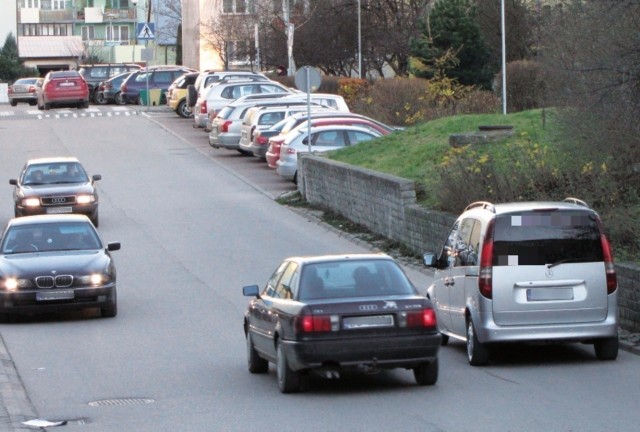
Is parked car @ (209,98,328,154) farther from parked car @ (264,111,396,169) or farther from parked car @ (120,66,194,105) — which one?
parked car @ (120,66,194,105)

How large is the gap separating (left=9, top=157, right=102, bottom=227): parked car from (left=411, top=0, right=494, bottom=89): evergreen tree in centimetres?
2632

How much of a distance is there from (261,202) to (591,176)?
14.1 m

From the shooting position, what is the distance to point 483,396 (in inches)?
499

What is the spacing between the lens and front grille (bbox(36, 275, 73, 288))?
63.1ft

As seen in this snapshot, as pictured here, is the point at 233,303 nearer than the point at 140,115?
Yes

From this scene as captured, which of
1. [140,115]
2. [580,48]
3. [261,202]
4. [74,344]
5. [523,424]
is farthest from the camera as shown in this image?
[140,115]

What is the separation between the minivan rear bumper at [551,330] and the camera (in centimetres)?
1419

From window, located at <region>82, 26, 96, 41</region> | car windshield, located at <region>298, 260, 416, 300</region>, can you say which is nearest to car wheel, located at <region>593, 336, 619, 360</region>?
car windshield, located at <region>298, 260, 416, 300</region>

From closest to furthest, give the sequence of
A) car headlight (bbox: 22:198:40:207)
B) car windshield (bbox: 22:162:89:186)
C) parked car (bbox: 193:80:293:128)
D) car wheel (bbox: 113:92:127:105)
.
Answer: car headlight (bbox: 22:198:40:207) → car windshield (bbox: 22:162:89:186) → parked car (bbox: 193:80:293:128) → car wheel (bbox: 113:92:127:105)

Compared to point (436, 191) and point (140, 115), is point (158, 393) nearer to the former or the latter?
point (436, 191)

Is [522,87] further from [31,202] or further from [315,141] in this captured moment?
[31,202]

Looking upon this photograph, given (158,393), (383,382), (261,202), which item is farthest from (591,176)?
(261,202)

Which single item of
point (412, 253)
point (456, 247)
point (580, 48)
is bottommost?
point (412, 253)

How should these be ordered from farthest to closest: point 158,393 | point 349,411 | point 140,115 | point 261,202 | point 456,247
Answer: point 140,115 → point 261,202 → point 456,247 → point 158,393 → point 349,411
